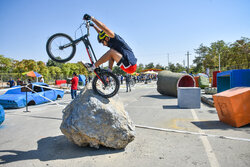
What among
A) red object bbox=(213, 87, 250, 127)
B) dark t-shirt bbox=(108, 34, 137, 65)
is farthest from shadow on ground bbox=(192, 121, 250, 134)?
dark t-shirt bbox=(108, 34, 137, 65)

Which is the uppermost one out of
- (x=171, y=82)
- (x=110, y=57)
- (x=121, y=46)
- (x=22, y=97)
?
(x=121, y=46)

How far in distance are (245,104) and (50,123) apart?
676cm

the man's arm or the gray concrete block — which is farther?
the gray concrete block

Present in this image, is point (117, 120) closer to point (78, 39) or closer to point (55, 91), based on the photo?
point (78, 39)

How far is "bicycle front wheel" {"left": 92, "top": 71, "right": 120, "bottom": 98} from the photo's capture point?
14.2 feet

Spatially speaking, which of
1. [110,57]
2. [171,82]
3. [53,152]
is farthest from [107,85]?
[171,82]

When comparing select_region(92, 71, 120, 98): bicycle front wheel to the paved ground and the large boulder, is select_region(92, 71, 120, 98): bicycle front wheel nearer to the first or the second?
the large boulder

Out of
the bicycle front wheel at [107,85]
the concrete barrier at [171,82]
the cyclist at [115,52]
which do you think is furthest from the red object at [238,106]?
the concrete barrier at [171,82]

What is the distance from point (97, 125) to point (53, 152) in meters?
1.22

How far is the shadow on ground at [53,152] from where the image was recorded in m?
3.79

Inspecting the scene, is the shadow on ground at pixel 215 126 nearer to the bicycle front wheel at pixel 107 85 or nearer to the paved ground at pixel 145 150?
the paved ground at pixel 145 150

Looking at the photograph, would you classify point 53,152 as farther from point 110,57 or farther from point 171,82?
point 171,82

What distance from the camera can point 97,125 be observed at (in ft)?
12.8

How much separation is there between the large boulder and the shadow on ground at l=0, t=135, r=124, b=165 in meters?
0.17
